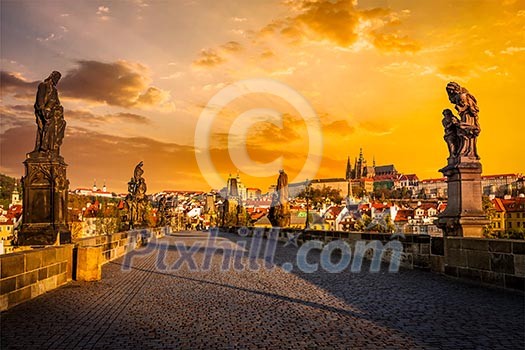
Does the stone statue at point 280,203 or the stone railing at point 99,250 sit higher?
the stone statue at point 280,203

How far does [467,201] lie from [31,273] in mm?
8892

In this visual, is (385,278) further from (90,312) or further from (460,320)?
(90,312)

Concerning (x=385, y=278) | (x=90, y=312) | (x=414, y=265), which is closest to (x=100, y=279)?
(x=90, y=312)

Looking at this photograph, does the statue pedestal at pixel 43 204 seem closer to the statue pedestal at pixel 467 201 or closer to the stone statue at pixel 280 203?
the statue pedestal at pixel 467 201

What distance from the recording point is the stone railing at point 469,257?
327 inches

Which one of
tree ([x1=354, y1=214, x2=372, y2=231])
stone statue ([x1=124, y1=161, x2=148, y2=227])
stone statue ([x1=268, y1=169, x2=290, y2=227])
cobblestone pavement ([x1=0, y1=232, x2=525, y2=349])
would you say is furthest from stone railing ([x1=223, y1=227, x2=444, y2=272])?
tree ([x1=354, y1=214, x2=372, y2=231])

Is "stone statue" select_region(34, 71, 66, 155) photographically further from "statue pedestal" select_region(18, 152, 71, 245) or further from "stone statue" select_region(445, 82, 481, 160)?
"stone statue" select_region(445, 82, 481, 160)

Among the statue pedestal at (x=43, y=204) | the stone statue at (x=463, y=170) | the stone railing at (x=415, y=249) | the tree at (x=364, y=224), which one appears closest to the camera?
the statue pedestal at (x=43, y=204)

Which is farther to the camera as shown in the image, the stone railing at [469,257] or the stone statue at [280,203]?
the stone statue at [280,203]

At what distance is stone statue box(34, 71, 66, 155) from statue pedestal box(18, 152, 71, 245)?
0.27 meters

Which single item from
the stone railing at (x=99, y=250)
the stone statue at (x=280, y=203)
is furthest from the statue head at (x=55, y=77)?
the stone statue at (x=280, y=203)

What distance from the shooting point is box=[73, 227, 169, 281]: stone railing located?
34.7 feet

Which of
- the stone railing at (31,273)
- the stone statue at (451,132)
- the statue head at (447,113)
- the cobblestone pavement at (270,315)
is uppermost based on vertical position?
the statue head at (447,113)

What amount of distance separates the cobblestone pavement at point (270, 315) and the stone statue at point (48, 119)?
3.43 meters
